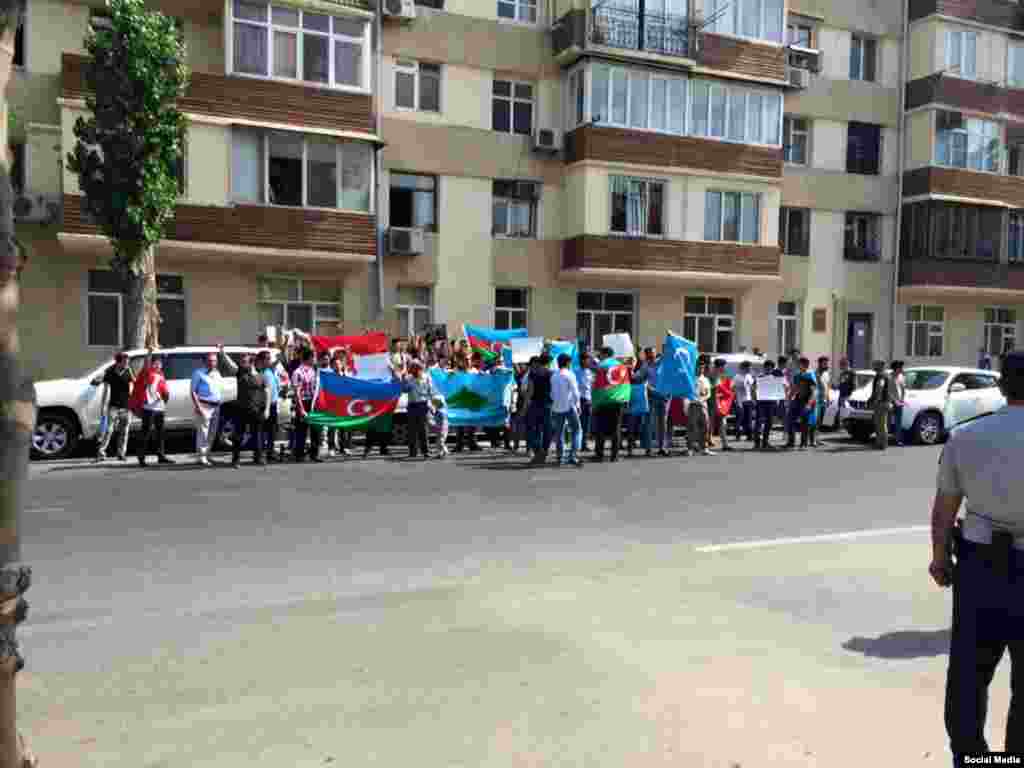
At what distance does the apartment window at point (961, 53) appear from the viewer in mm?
30266

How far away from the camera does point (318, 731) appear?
406 centimetres

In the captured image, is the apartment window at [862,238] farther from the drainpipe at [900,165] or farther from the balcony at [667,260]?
the balcony at [667,260]

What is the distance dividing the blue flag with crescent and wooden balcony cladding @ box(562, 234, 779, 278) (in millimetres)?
9460

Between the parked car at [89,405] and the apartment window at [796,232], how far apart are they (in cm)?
2007

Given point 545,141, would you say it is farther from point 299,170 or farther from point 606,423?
point 606,423

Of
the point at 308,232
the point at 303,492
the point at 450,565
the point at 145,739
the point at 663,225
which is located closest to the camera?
the point at 145,739

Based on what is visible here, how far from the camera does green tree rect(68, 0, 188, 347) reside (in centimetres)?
1772

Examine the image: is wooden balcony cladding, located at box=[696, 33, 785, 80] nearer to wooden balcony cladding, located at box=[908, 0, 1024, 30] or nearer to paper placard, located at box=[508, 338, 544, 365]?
wooden balcony cladding, located at box=[908, 0, 1024, 30]

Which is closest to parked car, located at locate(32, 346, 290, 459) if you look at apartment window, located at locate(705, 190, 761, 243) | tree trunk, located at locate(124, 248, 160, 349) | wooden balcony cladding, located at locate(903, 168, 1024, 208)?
tree trunk, located at locate(124, 248, 160, 349)

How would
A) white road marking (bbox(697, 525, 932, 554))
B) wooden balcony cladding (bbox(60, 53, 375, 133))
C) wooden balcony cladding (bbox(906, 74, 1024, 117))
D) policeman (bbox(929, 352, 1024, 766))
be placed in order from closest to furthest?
policeman (bbox(929, 352, 1024, 766)) → white road marking (bbox(697, 525, 932, 554)) → wooden balcony cladding (bbox(60, 53, 375, 133)) → wooden balcony cladding (bbox(906, 74, 1024, 117))

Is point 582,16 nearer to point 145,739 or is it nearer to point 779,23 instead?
point 779,23

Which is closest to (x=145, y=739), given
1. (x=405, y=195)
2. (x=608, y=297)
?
(x=405, y=195)

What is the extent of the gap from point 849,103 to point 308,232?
19.4m

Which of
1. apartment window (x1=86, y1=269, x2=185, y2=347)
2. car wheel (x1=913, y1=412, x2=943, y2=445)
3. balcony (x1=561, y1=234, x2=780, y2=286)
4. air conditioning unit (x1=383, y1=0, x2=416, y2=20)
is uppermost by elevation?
air conditioning unit (x1=383, y1=0, x2=416, y2=20)
